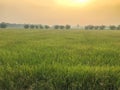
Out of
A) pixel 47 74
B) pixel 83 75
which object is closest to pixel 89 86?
pixel 83 75

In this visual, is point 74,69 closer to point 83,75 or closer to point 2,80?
point 83,75

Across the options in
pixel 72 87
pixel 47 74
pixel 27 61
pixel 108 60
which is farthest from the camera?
pixel 108 60

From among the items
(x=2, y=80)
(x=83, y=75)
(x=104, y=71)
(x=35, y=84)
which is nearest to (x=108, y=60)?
(x=104, y=71)

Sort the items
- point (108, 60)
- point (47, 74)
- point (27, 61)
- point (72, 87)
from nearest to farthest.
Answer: point (72, 87), point (47, 74), point (27, 61), point (108, 60)

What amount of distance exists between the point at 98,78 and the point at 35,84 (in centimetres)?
142

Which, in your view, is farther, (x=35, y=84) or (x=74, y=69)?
(x=74, y=69)

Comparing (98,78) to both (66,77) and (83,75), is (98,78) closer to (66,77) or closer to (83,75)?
(83,75)

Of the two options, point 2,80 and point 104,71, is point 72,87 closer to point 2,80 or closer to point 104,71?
point 104,71

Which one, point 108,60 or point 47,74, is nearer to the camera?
point 47,74

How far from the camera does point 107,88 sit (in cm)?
494

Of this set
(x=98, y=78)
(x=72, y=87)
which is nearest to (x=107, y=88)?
(x=98, y=78)

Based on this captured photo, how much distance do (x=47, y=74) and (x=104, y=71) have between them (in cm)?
136

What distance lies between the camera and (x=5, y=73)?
17.6 feet

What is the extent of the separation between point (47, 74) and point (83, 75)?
2.72 feet
